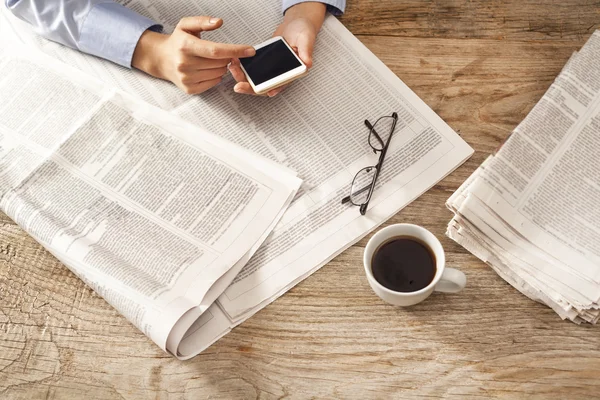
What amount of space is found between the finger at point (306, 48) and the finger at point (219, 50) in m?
0.08

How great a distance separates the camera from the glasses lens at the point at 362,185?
2.54 ft

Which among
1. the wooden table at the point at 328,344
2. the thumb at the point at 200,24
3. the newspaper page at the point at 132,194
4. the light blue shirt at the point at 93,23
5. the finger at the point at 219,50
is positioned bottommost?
the wooden table at the point at 328,344

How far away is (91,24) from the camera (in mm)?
905

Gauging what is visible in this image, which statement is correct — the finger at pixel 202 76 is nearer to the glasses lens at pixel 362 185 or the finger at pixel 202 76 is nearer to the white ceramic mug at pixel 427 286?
the glasses lens at pixel 362 185

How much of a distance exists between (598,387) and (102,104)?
0.76 meters

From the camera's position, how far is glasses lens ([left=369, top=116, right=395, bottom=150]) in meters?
0.82

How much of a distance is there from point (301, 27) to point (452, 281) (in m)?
0.46

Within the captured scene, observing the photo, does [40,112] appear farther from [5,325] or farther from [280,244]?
[280,244]

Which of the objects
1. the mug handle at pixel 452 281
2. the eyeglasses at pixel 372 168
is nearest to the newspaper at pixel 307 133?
the eyeglasses at pixel 372 168

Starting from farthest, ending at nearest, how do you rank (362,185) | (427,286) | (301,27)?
(301,27) → (362,185) → (427,286)

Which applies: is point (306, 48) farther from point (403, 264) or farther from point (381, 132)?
point (403, 264)

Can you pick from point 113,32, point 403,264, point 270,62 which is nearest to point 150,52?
point 113,32

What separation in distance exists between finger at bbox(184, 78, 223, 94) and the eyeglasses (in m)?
0.24

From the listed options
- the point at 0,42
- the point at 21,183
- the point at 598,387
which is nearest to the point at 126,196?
the point at 21,183
